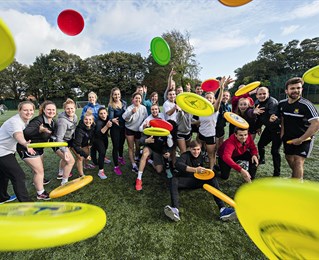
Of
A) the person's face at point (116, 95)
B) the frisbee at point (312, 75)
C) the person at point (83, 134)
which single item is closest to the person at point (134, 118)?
the person's face at point (116, 95)

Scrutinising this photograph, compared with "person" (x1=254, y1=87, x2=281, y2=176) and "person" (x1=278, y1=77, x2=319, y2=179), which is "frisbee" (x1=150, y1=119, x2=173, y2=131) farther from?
"person" (x1=278, y1=77, x2=319, y2=179)

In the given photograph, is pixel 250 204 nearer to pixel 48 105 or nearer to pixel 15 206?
pixel 15 206

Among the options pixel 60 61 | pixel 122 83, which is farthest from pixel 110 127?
pixel 60 61

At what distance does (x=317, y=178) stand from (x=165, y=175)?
3346 millimetres

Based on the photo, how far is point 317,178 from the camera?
3.98 meters

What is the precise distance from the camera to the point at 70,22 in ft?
16.6

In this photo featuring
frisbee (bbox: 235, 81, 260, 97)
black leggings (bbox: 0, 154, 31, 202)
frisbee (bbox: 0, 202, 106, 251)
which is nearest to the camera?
frisbee (bbox: 0, 202, 106, 251)

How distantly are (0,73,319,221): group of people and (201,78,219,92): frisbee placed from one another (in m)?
0.72

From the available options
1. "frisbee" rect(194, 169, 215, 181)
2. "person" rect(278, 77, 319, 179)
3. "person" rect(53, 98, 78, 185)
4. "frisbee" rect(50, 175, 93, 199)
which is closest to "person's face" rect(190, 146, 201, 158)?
"frisbee" rect(194, 169, 215, 181)

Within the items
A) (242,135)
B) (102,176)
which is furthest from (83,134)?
(242,135)

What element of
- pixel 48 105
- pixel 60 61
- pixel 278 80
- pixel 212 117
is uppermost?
pixel 60 61

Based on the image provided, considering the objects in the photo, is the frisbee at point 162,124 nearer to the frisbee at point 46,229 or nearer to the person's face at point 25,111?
the person's face at point 25,111

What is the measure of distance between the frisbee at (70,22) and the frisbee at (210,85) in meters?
3.87

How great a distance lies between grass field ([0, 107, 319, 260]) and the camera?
2.18 meters
